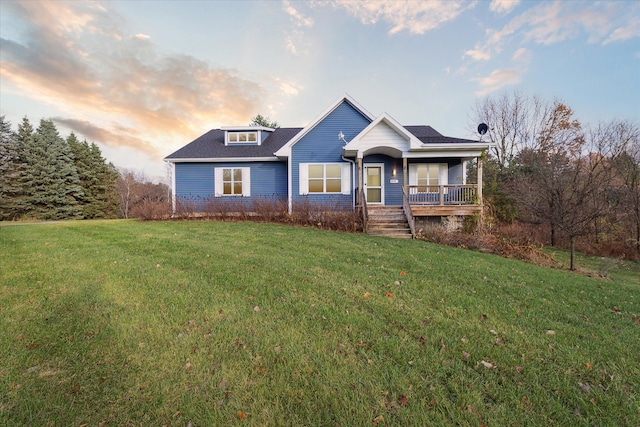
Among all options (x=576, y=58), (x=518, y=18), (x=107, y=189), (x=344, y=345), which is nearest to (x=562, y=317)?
(x=344, y=345)

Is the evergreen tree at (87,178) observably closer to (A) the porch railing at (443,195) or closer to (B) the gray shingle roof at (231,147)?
(B) the gray shingle roof at (231,147)

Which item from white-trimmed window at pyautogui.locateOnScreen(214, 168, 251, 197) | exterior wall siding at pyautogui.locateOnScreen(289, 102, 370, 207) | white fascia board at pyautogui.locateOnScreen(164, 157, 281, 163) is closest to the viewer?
exterior wall siding at pyautogui.locateOnScreen(289, 102, 370, 207)

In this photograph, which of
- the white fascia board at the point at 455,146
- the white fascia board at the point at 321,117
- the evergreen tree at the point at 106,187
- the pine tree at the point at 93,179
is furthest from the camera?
the evergreen tree at the point at 106,187

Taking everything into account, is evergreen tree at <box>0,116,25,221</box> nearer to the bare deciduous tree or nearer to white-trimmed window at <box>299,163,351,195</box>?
white-trimmed window at <box>299,163,351,195</box>

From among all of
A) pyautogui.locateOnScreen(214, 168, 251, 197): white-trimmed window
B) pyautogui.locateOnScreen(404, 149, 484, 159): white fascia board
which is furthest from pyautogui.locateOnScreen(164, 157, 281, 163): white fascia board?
pyautogui.locateOnScreen(404, 149, 484, 159): white fascia board

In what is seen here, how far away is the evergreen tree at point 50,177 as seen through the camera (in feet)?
90.9

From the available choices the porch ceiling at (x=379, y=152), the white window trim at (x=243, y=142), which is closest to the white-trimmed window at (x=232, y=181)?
the white window trim at (x=243, y=142)

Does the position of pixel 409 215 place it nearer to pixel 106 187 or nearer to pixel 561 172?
pixel 561 172

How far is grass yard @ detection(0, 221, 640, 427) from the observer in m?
2.14

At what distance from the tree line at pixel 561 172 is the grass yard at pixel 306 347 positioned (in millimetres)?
5528

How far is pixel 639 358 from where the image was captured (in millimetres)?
3004

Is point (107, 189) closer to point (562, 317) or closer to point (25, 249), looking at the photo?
point (25, 249)

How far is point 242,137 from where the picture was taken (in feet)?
57.8

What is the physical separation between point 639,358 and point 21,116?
44.4 metres
